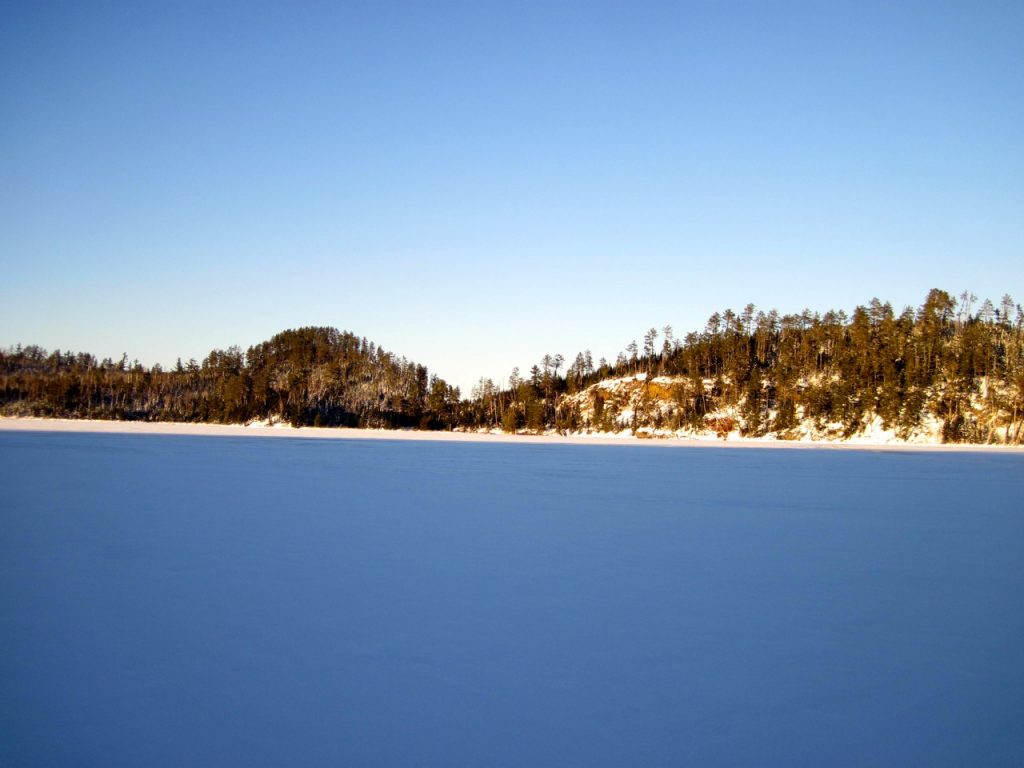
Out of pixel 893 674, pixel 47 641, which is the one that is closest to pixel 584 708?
pixel 893 674

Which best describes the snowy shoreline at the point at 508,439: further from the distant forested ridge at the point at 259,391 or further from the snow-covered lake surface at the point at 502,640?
the snow-covered lake surface at the point at 502,640

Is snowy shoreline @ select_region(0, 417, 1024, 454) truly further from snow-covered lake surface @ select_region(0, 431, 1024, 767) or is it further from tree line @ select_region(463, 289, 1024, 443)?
snow-covered lake surface @ select_region(0, 431, 1024, 767)

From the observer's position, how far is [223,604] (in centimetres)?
641

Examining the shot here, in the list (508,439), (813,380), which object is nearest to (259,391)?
(508,439)

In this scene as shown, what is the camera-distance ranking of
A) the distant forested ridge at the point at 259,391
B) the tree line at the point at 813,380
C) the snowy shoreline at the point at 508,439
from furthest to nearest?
the distant forested ridge at the point at 259,391, the tree line at the point at 813,380, the snowy shoreline at the point at 508,439

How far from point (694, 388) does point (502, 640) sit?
97.1m

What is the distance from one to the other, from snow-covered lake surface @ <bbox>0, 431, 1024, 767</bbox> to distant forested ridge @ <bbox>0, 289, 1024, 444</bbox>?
76.9 m

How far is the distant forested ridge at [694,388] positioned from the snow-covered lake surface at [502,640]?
7686 cm

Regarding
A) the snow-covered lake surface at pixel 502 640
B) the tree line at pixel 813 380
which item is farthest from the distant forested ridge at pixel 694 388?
the snow-covered lake surface at pixel 502 640

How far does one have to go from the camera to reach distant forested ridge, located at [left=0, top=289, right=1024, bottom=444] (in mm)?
79062

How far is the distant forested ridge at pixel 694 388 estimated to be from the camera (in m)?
79.1

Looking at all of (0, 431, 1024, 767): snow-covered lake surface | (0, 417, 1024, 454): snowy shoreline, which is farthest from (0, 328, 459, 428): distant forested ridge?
(0, 431, 1024, 767): snow-covered lake surface

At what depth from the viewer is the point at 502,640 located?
5516mm

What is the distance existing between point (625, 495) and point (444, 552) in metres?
8.38
